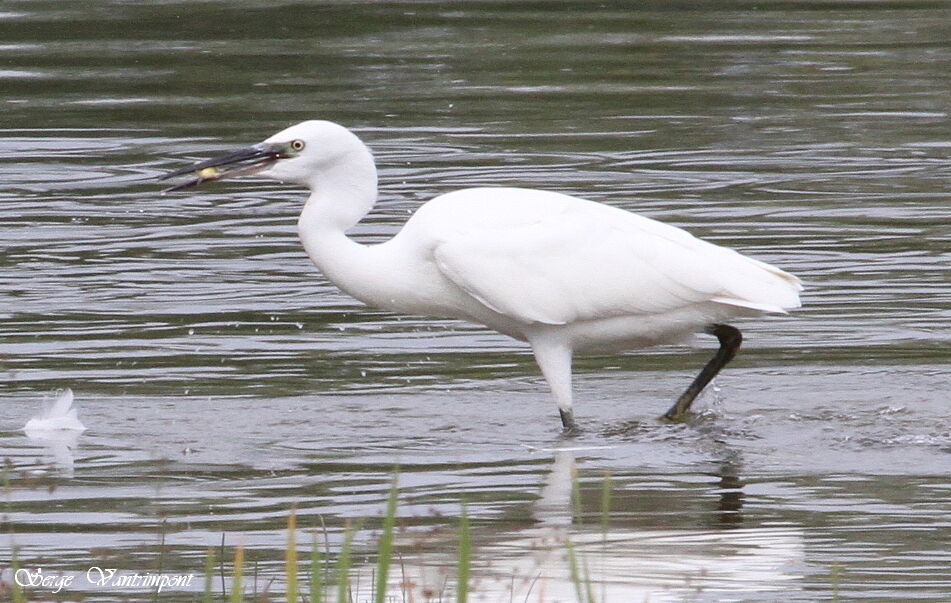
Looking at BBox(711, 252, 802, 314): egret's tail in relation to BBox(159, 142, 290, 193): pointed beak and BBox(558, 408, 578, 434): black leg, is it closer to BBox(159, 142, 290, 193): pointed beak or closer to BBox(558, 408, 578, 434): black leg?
BBox(558, 408, 578, 434): black leg

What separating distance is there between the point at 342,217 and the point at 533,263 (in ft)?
2.66

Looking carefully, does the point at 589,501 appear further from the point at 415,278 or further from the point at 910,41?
the point at 910,41

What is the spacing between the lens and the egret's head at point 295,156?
27.4ft

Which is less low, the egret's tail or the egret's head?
the egret's head

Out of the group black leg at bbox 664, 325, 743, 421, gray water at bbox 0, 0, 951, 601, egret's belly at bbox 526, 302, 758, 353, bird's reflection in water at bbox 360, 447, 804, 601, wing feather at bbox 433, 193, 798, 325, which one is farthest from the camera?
black leg at bbox 664, 325, 743, 421

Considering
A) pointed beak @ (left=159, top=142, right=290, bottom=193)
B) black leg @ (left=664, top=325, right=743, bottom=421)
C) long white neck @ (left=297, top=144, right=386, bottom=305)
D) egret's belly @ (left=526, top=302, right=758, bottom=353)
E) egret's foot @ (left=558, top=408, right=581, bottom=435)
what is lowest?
egret's foot @ (left=558, top=408, right=581, bottom=435)

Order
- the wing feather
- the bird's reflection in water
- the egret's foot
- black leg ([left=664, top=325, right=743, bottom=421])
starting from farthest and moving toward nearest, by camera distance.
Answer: black leg ([left=664, top=325, right=743, bottom=421]) < the egret's foot < the wing feather < the bird's reflection in water

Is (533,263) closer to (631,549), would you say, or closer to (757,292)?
(757,292)

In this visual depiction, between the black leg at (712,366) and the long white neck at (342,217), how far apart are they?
1356 mm

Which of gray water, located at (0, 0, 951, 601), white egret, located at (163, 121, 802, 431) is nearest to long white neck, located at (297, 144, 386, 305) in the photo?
white egret, located at (163, 121, 802, 431)

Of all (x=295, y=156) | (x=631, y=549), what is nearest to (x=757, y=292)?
(x=295, y=156)

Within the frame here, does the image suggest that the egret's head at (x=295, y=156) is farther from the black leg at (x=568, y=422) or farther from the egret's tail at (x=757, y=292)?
the egret's tail at (x=757, y=292)

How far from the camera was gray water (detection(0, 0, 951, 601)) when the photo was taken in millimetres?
6605

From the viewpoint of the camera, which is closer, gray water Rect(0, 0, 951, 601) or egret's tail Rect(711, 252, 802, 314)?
gray water Rect(0, 0, 951, 601)
